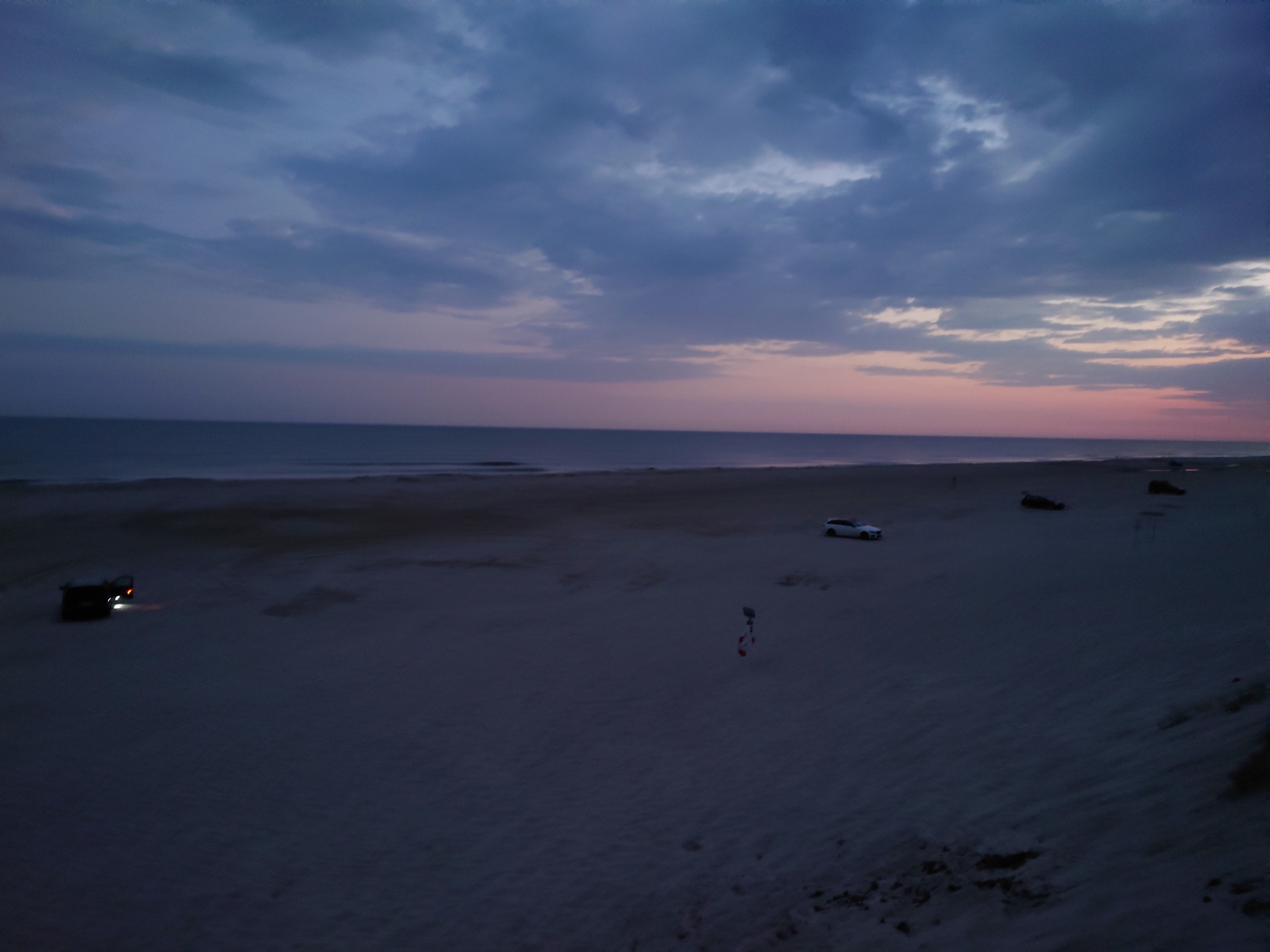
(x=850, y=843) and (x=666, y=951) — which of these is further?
(x=850, y=843)

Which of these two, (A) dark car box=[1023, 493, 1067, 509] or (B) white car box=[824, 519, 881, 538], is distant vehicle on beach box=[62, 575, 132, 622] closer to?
(B) white car box=[824, 519, 881, 538]

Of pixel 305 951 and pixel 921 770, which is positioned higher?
pixel 921 770

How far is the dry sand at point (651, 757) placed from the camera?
7.48 meters

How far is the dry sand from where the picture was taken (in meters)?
7.48

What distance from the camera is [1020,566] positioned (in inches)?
936

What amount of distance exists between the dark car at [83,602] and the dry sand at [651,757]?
531 mm

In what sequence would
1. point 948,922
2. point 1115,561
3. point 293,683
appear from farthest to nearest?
point 1115,561, point 293,683, point 948,922

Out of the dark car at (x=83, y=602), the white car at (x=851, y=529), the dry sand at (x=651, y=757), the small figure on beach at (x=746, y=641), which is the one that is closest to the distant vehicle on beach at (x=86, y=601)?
the dark car at (x=83, y=602)

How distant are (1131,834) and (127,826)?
13.9 m

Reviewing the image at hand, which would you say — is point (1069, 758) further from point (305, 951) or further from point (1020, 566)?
point (1020, 566)

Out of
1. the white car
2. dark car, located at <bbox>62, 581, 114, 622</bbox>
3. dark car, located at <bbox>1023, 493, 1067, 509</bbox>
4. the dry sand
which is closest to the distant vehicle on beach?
dark car, located at <bbox>62, 581, 114, 622</bbox>

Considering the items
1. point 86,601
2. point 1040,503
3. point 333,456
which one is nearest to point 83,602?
point 86,601

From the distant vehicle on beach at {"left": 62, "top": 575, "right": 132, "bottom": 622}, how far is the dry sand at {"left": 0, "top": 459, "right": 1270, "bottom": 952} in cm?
57

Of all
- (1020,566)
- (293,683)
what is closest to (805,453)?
(1020,566)
